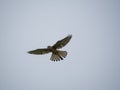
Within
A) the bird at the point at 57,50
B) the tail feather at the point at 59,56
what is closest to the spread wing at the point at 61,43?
the bird at the point at 57,50

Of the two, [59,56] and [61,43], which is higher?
[61,43]

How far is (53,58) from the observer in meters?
5.96

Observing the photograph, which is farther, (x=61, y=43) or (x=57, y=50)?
(x=57, y=50)

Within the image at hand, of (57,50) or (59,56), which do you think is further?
(57,50)

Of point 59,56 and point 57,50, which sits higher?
point 57,50

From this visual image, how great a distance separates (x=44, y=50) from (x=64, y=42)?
2.89ft

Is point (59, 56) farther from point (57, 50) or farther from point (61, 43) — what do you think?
point (61, 43)

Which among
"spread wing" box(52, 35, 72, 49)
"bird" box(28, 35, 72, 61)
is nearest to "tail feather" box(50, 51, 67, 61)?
"bird" box(28, 35, 72, 61)

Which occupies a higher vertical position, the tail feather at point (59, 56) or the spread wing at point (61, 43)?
the spread wing at point (61, 43)

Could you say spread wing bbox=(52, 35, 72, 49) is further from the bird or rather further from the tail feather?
the tail feather

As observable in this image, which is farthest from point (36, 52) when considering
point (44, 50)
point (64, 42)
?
point (64, 42)

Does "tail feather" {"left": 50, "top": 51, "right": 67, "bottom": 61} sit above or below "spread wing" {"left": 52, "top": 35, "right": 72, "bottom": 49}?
below

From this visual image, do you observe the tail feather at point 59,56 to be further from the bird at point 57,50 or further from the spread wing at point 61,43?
the spread wing at point 61,43

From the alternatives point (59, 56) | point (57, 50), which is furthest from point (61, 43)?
point (59, 56)
